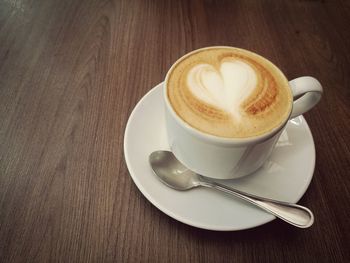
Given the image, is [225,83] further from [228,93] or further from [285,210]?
[285,210]

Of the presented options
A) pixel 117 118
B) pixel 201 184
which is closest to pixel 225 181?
pixel 201 184

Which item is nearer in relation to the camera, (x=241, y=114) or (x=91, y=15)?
(x=241, y=114)

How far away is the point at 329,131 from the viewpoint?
681 millimetres

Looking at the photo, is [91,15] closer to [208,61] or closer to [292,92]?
[208,61]

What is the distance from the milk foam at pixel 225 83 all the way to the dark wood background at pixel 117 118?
24 centimetres

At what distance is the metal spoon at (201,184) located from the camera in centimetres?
48

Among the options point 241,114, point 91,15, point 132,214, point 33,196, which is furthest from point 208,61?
point 91,15

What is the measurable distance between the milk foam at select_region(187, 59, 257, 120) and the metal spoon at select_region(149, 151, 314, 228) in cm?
15

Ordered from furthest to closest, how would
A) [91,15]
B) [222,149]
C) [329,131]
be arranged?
[91,15], [329,131], [222,149]

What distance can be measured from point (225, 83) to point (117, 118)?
30 cm

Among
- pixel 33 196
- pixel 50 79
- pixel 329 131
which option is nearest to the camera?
pixel 33 196

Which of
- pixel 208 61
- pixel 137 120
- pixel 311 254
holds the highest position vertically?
pixel 208 61

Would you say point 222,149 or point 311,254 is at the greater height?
point 222,149

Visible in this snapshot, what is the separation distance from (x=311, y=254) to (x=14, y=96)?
802 mm
